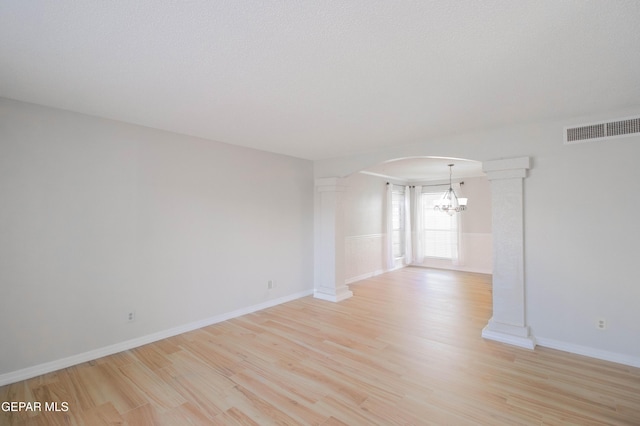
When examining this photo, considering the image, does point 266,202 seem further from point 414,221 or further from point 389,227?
point 414,221

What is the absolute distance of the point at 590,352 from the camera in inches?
119

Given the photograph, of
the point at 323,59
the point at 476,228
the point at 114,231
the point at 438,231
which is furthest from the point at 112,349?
the point at 476,228

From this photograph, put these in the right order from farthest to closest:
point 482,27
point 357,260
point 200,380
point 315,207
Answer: point 357,260 → point 315,207 → point 200,380 → point 482,27

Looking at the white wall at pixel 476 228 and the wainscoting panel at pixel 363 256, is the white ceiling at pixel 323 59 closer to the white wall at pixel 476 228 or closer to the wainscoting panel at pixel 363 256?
the wainscoting panel at pixel 363 256

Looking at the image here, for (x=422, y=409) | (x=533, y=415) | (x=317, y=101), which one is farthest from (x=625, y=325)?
(x=317, y=101)

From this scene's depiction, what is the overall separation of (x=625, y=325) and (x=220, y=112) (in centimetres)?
466

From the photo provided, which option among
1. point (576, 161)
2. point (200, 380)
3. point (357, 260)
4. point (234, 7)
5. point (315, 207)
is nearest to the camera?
point (234, 7)

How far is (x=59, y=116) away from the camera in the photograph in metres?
2.88

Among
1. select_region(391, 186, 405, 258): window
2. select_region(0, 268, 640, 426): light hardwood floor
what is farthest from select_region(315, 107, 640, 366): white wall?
select_region(391, 186, 405, 258): window

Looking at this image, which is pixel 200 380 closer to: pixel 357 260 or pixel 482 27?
pixel 482 27

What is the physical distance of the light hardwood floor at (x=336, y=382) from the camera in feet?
7.02

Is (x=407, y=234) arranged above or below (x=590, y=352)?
above

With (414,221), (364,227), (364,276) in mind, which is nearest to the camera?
(364,276)

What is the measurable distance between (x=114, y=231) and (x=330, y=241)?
3264mm
